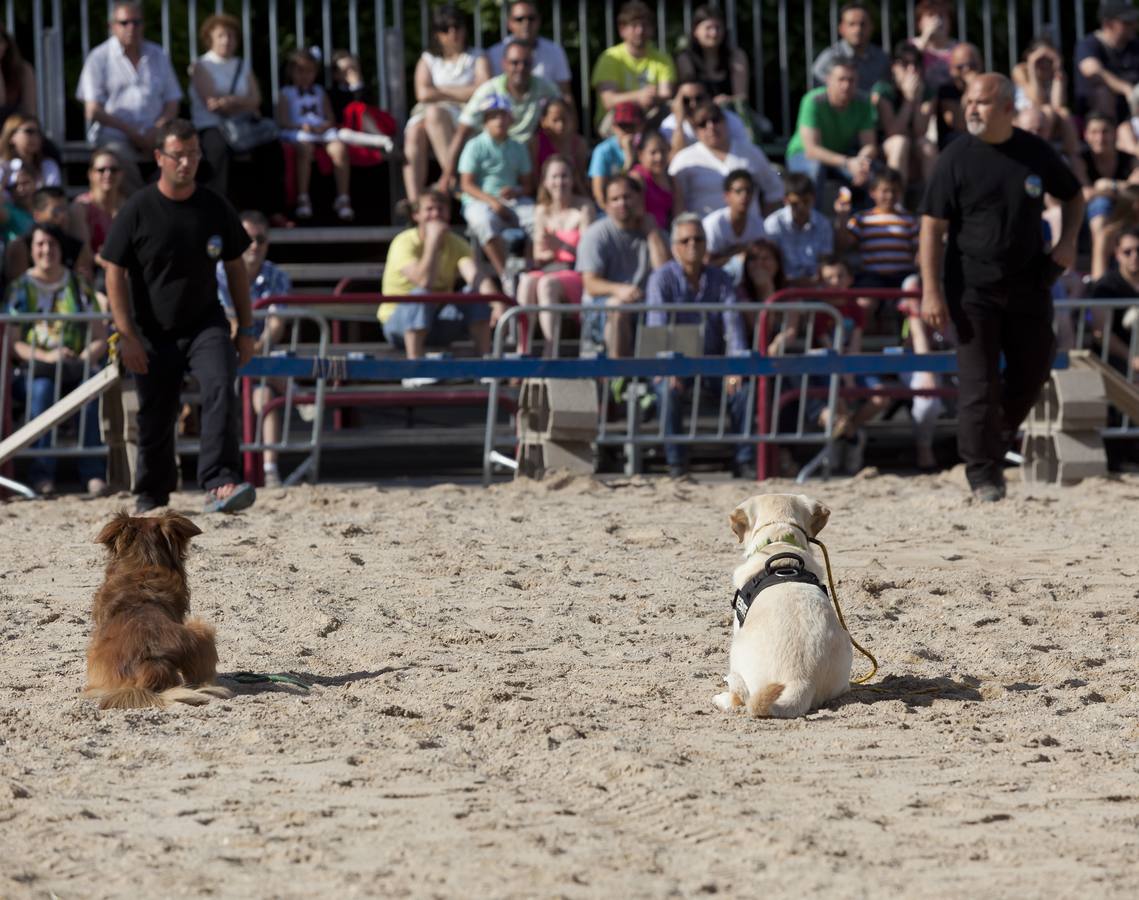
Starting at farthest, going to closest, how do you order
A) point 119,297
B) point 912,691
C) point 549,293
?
point 549,293 < point 119,297 < point 912,691

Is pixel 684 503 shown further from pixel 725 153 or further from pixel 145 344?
pixel 725 153

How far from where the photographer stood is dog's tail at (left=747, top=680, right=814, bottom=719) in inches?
227

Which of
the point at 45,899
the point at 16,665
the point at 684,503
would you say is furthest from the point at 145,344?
the point at 45,899

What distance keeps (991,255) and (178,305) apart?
14.5ft

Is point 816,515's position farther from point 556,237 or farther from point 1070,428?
point 556,237

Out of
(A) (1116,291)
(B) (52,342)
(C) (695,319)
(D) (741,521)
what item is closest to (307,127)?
(B) (52,342)

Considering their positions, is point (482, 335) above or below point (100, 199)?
below

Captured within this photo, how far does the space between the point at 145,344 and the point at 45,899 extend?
22.1 ft

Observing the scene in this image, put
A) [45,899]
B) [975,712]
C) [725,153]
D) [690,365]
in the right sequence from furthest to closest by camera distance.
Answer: [725,153], [690,365], [975,712], [45,899]

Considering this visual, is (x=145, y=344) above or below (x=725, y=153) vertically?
below

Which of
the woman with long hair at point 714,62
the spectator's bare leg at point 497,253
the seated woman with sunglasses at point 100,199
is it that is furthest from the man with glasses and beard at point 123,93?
the woman with long hair at point 714,62

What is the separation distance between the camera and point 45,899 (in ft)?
13.5

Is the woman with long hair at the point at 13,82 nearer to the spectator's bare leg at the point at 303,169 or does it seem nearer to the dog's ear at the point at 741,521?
the spectator's bare leg at the point at 303,169

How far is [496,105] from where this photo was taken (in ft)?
50.0
